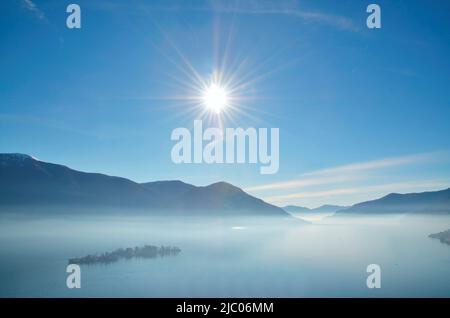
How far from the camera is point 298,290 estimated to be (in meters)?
4.36

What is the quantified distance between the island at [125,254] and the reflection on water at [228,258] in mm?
94

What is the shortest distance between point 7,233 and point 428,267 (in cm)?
671

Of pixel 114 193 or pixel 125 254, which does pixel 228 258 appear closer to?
pixel 125 254

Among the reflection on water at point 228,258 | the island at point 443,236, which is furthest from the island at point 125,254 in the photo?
the island at point 443,236

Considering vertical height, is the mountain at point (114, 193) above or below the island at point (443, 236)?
above

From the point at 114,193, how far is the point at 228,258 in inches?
126

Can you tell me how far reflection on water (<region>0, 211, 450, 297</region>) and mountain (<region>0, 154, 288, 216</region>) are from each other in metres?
0.37

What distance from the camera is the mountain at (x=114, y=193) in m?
5.02

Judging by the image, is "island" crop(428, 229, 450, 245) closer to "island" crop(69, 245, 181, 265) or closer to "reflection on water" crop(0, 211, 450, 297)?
"reflection on water" crop(0, 211, 450, 297)

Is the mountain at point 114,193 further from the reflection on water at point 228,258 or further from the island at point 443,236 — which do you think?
the island at point 443,236

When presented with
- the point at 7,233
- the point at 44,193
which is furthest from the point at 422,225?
the point at 44,193

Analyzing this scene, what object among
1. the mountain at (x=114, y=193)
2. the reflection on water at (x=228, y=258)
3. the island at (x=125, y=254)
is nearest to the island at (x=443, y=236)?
the reflection on water at (x=228, y=258)

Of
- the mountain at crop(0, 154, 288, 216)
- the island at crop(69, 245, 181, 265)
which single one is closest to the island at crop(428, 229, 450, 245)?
the mountain at crop(0, 154, 288, 216)
